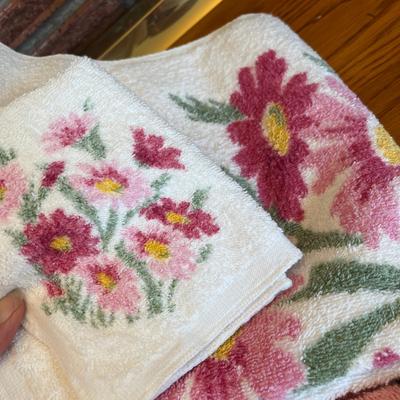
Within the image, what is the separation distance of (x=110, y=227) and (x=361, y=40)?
1.32 ft

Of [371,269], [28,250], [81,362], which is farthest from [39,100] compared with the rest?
[371,269]

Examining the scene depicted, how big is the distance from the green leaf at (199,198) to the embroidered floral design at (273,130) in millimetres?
96

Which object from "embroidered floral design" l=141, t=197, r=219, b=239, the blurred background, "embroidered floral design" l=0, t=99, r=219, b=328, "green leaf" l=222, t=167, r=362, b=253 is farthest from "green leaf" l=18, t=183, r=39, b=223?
the blurred background

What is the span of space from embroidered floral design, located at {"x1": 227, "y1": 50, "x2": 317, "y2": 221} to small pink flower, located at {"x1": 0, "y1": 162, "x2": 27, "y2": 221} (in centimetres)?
25

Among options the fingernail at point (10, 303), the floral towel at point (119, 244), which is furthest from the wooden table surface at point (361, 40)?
the fingernail at point (10, 303)

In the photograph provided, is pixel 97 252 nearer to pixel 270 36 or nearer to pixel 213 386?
pixel 213 386

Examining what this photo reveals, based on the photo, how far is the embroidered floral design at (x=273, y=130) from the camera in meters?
0.70

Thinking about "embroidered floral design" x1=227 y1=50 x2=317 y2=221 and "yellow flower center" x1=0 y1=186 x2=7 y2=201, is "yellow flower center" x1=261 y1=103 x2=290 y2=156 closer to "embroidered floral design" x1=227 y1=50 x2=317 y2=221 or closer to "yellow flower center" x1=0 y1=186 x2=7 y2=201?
"embroidered floral design" x1=227 y1=50 x2=317 y2=221

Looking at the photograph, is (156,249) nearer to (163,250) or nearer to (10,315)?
(163,250)

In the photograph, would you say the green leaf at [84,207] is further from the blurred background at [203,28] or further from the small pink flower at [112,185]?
the blurred background at [203,28]

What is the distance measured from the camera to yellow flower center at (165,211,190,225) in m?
0.65

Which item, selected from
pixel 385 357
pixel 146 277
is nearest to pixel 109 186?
pixel 146 277

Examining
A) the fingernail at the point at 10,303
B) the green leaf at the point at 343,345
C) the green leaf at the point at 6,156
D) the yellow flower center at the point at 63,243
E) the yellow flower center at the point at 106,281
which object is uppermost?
the green leaf at the point at 6,156

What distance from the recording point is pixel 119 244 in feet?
2.11
